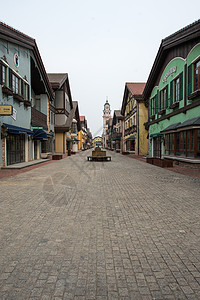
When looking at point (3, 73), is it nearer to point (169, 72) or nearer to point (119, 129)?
point (169, 72)

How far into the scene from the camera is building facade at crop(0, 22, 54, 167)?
532 inches

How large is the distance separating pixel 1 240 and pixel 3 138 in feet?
36.8

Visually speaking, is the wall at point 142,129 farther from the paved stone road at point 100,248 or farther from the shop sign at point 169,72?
the paved stone road at point 100,248

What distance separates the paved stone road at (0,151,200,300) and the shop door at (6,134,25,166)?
9.90 meters

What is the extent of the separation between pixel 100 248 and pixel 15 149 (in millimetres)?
14507

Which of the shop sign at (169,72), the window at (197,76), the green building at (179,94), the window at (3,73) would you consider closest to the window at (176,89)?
the green building at (179,94)

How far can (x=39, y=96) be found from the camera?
79.9 ft

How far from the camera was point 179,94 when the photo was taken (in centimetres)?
1564

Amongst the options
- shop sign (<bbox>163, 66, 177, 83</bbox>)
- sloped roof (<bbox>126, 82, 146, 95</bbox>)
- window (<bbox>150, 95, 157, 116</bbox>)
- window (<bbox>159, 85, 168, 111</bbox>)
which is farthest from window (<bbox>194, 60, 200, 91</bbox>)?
sloped roof (<bbox>126, 82, 146, 95</bbox>)

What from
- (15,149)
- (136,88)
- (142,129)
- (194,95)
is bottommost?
(15,149)

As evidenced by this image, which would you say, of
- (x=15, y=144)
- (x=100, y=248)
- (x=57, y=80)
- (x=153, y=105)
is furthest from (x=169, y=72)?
(x=57, y=80)

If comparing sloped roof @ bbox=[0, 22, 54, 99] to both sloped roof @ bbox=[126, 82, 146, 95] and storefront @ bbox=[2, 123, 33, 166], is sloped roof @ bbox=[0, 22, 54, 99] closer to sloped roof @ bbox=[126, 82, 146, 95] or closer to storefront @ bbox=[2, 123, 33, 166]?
storefront @ bbox=[2, 123, 33, 166]

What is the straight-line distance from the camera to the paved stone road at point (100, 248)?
2.34 metres

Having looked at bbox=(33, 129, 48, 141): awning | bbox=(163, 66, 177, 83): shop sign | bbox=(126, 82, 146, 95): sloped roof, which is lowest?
bbox=(33, 129, 48, 141): awning
